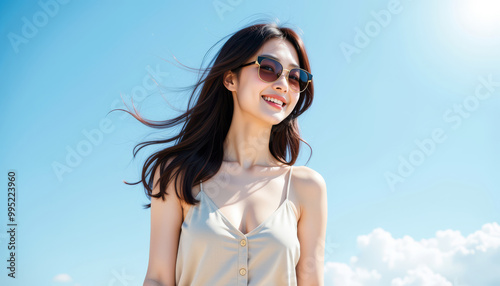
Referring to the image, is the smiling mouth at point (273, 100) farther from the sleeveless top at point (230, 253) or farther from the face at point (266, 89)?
the sleeveless top at point (230, 253)

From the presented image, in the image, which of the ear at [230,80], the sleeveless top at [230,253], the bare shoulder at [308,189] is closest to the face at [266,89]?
the ear at [230,80]

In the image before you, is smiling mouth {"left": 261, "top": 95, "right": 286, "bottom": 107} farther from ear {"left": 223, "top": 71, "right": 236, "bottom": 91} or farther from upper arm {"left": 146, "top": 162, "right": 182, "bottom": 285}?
upper arm {"left": 146, "top": 162, "right": 182, "bottom": 285}

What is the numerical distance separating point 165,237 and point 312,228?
3.90ft

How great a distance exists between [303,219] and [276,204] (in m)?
0.28

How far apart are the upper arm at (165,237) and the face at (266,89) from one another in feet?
3.01

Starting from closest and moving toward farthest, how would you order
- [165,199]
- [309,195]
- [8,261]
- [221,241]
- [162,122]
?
[221,241] < [165,199] < [309,195] < [162,122] < [8,261]

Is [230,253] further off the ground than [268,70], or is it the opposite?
[268,70]

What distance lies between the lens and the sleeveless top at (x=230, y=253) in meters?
3.36

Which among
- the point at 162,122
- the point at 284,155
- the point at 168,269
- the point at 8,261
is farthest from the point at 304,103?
the point at 8,261

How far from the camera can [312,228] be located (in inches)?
149

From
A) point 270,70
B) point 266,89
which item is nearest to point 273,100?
point 266,89

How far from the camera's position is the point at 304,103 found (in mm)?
4277

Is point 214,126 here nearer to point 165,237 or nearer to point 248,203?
point 248,203

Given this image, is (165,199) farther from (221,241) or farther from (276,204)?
(276,204)
